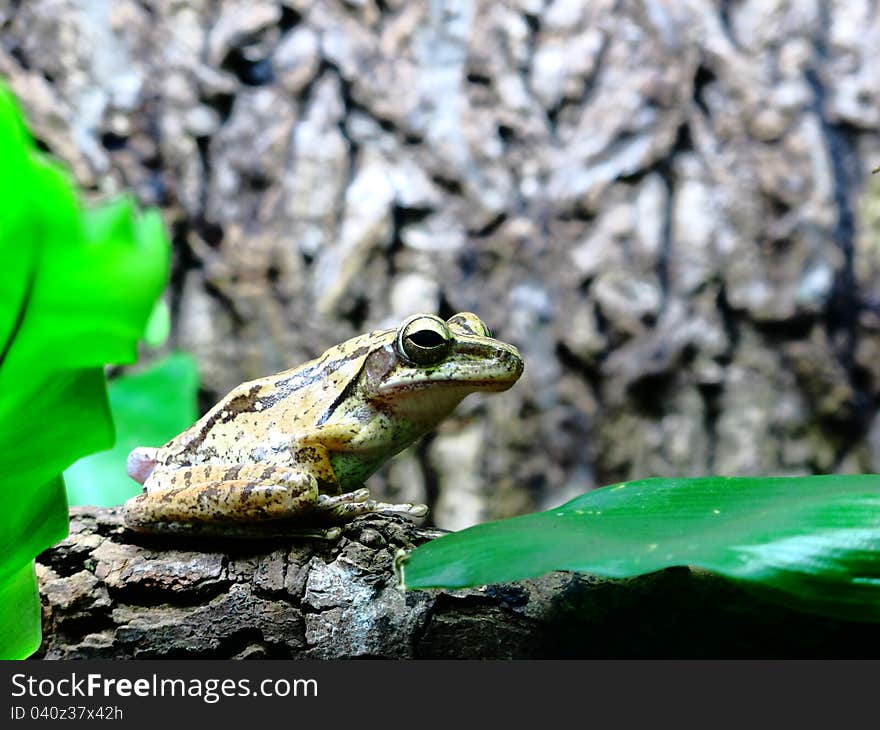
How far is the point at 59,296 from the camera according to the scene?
2.37 feet

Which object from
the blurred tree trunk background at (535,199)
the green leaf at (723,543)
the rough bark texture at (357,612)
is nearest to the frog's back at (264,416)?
the rough bark texture at (357,612)

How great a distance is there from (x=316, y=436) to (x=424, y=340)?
26 cm

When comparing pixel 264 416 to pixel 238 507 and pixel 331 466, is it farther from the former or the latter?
pixel 238 507

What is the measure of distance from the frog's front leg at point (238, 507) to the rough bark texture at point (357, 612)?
1.2 inches

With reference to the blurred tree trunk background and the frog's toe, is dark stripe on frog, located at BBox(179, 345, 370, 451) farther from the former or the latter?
the blurred tree trunk background

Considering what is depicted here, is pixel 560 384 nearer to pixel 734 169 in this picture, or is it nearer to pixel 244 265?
pixel 734 169

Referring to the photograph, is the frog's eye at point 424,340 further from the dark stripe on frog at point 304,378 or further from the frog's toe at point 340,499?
the frog's toe at point 340,499

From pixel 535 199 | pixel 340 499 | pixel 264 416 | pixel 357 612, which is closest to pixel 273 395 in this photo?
pixel 264 416

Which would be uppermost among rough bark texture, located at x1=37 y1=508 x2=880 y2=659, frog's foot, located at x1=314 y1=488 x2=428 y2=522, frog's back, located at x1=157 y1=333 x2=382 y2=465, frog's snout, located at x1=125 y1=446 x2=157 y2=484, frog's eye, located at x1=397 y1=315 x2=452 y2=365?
frog's eye, located at x1=397 y1=315 x2=452 y2=365

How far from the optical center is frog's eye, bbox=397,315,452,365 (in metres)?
1.46

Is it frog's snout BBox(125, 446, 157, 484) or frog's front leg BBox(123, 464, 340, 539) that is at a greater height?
frog's snout BBox(125, 446, 157, 484)

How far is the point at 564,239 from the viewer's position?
262 centimetres

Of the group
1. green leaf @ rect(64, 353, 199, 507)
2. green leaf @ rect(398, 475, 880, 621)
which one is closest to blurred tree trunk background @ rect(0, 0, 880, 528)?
green leaf @ rect(64, 353, 199, 507)

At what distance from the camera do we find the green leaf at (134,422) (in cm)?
184
